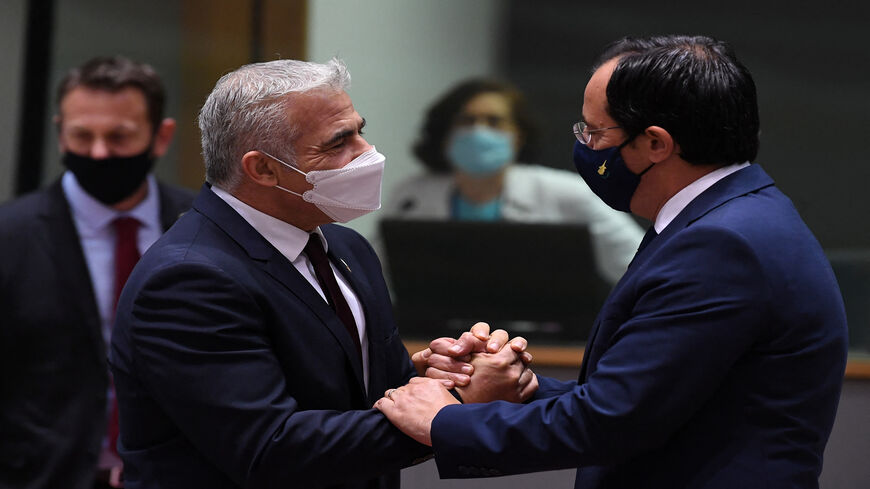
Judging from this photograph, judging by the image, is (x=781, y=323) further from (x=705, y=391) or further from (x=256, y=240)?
(x=256, y=240)

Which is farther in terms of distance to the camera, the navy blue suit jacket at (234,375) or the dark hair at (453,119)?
the dark hair at (453,119)

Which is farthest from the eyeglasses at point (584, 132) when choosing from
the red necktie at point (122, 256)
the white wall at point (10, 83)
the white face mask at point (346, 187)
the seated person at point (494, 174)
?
the white wall at point (10, 83)

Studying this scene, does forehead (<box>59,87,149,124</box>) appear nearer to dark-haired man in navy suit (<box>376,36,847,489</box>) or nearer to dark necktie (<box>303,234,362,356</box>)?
dark necktie (<box>303,234,362,356</box>)

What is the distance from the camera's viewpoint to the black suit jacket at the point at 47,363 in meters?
2.71

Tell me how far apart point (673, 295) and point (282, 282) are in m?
0.67

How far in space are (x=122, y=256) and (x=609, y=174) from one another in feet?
5.21

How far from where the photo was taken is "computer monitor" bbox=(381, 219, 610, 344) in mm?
3727

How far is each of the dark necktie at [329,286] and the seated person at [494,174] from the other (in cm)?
258

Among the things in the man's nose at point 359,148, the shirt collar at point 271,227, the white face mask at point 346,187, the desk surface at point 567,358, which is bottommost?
the desk surface at point 567,358

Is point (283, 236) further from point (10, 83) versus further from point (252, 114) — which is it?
point (10, 83)

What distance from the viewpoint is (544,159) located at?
499 centimetres

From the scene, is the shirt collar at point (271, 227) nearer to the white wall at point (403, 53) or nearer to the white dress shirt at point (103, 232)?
the white dress shirt at point (103, 232)

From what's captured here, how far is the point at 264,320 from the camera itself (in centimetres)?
178

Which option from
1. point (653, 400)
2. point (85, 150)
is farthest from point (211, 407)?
point (85, 150)
